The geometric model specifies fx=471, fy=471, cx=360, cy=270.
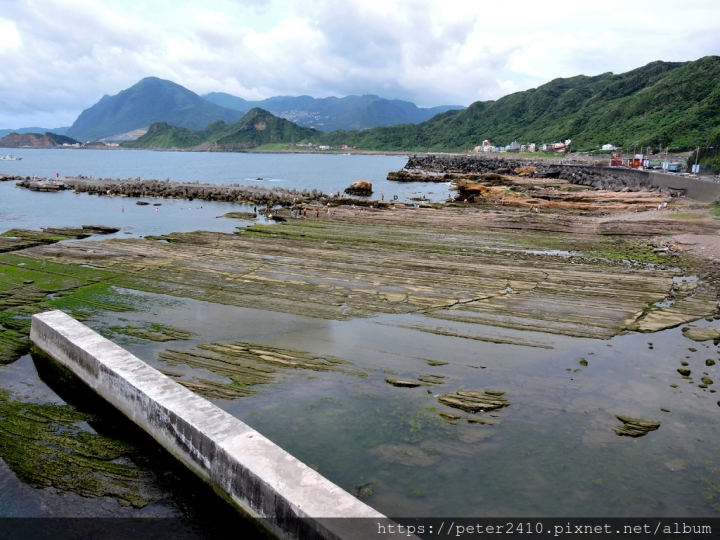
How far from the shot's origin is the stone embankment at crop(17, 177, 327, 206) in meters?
50.4

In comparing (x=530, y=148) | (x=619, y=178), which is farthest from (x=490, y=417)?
(x=530, y=148)

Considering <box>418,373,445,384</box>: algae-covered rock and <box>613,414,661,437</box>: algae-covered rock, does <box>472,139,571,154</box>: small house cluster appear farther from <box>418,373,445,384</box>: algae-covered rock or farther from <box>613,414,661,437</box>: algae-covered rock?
<box>613,414,661,437</box>: algae-covered rock

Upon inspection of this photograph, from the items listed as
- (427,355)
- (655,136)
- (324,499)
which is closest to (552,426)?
(427,355)

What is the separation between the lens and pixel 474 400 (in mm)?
10461

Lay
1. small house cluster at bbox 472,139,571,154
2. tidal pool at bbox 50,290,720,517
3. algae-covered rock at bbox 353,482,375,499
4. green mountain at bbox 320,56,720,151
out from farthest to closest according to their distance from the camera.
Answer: small house cluster at bbox 472,139,571,154, green mountain at bbox 320,56,720,151, tidal pool at bbox 50,290,720,517, algae-covered rock at bbox 353,482,375,499

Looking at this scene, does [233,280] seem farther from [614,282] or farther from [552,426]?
[614,282]

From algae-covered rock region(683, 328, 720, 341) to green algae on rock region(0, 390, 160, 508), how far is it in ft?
47.7

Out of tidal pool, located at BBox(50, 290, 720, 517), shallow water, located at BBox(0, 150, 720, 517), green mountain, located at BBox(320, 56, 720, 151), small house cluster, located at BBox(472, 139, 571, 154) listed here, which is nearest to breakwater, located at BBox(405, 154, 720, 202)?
green mountain, located at BBox(320, 56, 720, 151)

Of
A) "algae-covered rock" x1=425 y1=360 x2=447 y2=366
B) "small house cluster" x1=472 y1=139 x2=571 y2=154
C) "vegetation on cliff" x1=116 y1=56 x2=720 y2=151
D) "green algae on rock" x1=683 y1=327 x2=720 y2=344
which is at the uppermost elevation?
"vegetation on cliff" x1=116 y1=56 x2=720 y2=151

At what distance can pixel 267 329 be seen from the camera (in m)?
14.4

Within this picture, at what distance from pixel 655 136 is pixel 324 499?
9874 centimetres

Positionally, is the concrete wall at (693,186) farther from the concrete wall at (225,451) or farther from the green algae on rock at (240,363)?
the concrete wall at (225,451)

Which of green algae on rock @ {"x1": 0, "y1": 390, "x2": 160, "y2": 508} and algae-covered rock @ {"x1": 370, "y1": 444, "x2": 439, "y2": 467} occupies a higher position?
green algae on rock @ {"x1": 0, "y1": 390, "x2": 160, "y2": 508}

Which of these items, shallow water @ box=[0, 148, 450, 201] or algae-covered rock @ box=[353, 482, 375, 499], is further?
shallow water @ box=[0, 148, 450, 201]
